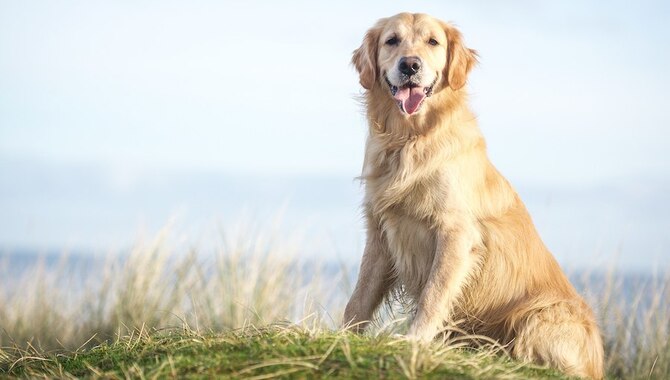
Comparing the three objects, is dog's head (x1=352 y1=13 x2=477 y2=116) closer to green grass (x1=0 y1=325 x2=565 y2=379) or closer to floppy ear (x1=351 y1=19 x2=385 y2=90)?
floppy ear (x1=351 y1=19 x2=385 y2=90)

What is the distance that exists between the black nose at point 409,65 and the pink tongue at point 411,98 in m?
0.12

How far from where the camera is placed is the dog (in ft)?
15.0

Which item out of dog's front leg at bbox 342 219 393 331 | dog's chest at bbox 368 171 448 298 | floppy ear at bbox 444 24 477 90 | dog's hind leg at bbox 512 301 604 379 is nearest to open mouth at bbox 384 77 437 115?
floppy ear at bbox 444 24 477 90

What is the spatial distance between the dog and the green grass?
496 millimetres

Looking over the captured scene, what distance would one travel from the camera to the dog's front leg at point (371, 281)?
4.78 metres

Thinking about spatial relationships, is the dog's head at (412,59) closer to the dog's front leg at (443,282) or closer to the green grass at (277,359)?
the dog's front leg at (443,282)

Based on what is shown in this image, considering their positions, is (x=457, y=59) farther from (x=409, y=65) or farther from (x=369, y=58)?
(x=369, y=58)

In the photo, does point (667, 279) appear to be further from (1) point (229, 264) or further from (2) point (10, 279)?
(2) point (10, 279)

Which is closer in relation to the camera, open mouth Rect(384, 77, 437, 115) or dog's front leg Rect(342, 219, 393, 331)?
open mouth Rect(384, 77, 437, 115)

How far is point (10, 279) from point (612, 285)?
5.88m

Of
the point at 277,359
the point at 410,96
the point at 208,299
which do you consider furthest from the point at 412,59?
the point at 208,299

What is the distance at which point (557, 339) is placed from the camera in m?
4.59

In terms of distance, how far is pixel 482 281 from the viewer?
15.5ft

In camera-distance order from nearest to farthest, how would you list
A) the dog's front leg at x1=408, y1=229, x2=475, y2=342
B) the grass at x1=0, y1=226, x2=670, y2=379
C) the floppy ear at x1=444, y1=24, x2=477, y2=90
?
the dog's front leg at x1=408, y1=229, x2=475, y2=342
the floppy ear at x1=444, y1=24, x2=477, y2=90
the grass at x1=0, y1=226, x2=670, y2=379
